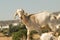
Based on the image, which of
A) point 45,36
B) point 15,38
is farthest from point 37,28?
point 15,38

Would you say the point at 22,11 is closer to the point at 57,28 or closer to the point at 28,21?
the point at 28,21

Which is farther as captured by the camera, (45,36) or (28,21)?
(28,21)

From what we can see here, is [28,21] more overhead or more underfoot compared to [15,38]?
more overhead

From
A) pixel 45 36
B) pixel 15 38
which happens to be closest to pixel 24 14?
pixel 45 36

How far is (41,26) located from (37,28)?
19 cm

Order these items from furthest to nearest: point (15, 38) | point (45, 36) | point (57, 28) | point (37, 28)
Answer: point (15, 38)
point (37, 28)
point (57, 28)
point (45, 36)

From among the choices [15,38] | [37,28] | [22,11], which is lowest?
[15,38]

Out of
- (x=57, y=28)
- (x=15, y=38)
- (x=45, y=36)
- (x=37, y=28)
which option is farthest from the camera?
(x=15, y=38)

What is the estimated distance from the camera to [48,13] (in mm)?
8812

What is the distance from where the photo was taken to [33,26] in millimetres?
8906

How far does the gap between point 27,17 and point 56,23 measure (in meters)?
1.05

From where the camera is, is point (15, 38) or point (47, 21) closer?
point (47, 21)

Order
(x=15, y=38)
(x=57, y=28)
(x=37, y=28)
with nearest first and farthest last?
(x=57, y=28) < (x=37, y=28) < (x=15, y=38)

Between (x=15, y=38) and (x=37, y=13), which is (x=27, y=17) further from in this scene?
(x=15, y=38)
